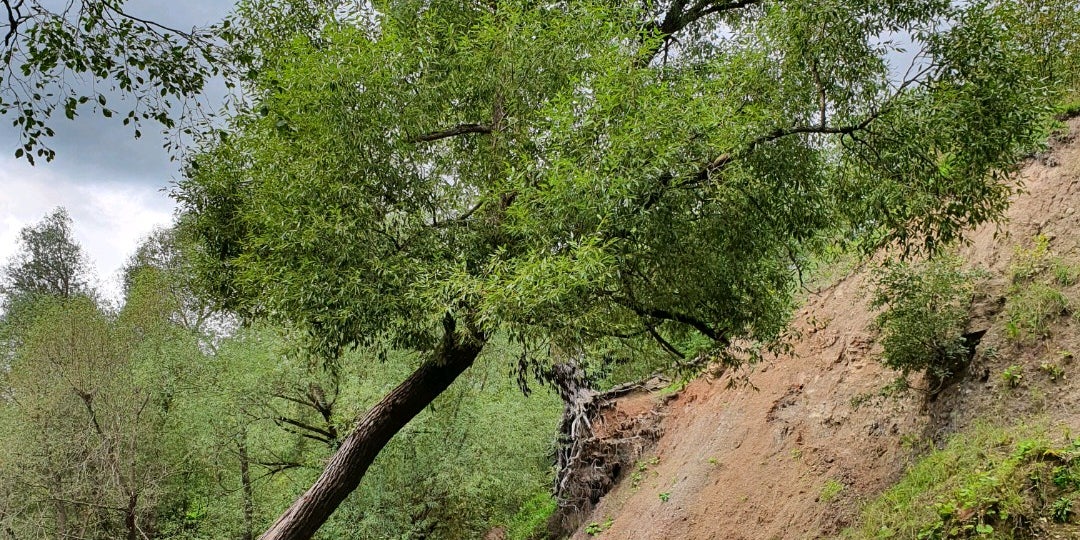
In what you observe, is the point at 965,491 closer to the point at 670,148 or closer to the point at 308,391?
the point at 670,148

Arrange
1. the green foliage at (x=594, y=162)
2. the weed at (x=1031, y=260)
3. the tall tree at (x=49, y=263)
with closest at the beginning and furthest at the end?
A: the green foliage at (x=594, y=162) → the weed at (x=1031, y=260) → the tall tree at (x=49, y=263)

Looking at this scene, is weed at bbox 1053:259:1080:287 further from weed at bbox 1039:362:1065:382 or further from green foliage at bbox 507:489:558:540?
green foliage at bbox 507:489:558:540

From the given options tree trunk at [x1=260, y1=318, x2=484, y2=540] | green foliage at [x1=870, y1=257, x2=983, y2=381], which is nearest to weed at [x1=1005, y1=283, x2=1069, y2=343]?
green foliage at [x1=870, y1=257, x2=983, y2=381]

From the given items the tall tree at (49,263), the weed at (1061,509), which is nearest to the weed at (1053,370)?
the weed at (1061,509)

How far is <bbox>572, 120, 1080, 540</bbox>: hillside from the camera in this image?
696cm

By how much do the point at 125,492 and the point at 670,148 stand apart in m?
16.0

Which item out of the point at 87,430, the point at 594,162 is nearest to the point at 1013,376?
the point at 594,162

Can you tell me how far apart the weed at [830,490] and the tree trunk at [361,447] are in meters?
4.62

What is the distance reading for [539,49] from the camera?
22.2 feet

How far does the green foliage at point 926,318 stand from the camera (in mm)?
7281

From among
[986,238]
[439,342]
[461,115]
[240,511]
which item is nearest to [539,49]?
[461,115]

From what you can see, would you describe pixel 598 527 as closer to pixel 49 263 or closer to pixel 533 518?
pixel 533 518

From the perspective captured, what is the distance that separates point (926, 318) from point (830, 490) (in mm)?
2423

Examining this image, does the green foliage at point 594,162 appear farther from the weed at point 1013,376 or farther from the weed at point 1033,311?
the weed at point 1013,376
